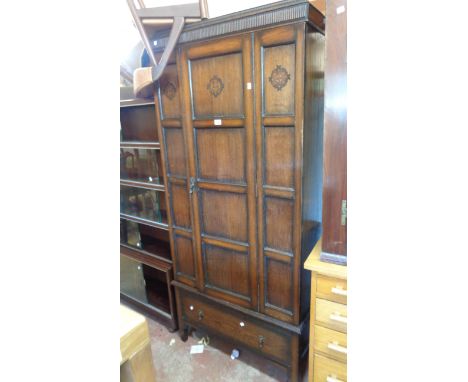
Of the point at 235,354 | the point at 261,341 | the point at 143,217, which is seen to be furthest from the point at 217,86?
the point at 235,354

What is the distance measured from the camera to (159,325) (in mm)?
2174

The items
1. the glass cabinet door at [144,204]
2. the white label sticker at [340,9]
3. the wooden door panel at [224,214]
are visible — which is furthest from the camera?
the glass cabinet door at [144,204]

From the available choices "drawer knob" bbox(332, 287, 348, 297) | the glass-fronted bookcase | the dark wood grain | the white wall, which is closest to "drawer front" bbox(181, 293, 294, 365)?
the glass-fronted bookcase

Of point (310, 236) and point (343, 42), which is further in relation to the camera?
point (310, 236)

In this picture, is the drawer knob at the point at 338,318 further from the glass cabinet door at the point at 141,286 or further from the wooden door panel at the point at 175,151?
the glass cabinet door at the point at 141,286

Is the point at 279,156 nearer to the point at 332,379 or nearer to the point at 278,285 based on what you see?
the point at 278,285

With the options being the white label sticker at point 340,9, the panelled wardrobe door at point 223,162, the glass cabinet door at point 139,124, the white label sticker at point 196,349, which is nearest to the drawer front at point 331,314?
the panelled wardrobe door at point 223,162

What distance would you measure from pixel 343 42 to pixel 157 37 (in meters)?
1.05

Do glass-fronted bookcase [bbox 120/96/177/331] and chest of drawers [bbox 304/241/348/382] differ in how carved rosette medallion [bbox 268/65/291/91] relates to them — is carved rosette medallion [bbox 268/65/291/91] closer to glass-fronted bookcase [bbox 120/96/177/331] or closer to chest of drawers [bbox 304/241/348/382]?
chest of drawers [bbox 304/241/348/382]

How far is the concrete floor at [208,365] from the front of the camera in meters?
1.68

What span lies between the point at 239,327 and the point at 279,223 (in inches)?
28.8

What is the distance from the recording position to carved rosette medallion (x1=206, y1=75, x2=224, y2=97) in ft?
4.53
